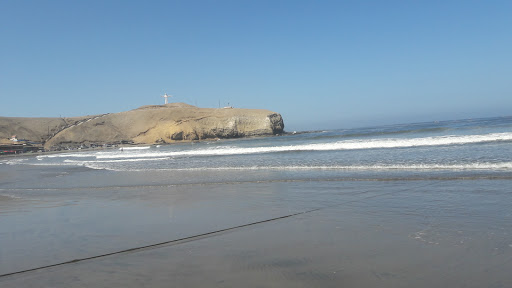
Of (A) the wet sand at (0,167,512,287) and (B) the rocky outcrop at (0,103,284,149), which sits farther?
(B) the rocky outcrop at (0,103,284,149)

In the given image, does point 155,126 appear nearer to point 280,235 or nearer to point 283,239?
point 280,235

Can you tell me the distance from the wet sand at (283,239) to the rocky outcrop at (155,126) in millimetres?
43924

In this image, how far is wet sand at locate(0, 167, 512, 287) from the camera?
3070 mm

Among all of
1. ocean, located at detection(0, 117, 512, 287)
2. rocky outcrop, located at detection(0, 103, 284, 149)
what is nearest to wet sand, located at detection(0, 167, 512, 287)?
ocean, located at detection(0, 117, 512, 287)

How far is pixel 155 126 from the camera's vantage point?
56.2 m

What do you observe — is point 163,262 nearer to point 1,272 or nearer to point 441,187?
point 1,272

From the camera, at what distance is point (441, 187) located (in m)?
6.92

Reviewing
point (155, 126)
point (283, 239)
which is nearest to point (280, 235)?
point (283, 239)

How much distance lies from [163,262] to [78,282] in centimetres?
81

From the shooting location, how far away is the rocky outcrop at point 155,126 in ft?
169

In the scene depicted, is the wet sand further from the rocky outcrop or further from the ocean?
the rocky outcrop

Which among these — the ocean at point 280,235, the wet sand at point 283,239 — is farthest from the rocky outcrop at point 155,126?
the wet sand at point 283,239

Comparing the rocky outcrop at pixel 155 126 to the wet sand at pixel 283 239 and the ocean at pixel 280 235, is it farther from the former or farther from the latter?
the wet sand at pixel 283 239

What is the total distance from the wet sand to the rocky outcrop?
43924 millimetres
